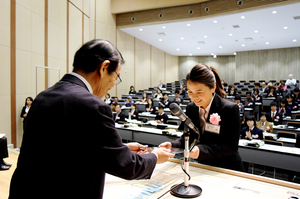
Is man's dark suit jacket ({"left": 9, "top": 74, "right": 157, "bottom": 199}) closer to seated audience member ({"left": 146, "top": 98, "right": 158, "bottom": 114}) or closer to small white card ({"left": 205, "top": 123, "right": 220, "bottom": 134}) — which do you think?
small white card ({"left": 205, "top": 123, "right": 220, "bottom": 134})

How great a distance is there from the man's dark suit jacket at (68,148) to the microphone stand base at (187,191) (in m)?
0.50

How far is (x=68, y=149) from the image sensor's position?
75 cm

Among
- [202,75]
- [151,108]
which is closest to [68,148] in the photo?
[202,75]

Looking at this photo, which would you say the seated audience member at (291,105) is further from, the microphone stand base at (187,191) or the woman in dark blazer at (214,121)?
the microphone stand base at (187,191)

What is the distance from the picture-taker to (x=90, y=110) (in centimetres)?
75

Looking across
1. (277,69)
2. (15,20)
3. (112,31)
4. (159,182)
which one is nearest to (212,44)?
(277,69)

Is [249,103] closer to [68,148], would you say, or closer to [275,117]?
[275,117]

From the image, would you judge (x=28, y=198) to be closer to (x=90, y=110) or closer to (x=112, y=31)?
(x=90, y=110)

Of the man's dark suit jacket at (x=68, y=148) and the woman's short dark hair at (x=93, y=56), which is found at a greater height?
the woman's short dark hair at (x=93, y=56)

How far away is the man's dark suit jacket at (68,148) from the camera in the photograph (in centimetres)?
75

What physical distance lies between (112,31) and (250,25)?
23.9 ft

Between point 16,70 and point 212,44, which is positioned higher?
point 212,44

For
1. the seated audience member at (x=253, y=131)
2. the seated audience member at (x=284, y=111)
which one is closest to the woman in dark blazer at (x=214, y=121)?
the seated audience member at (x=253, y=131)

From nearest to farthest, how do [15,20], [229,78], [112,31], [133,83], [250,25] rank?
[15,20] < [250,25] < [112,31] < [133,83] < [229,78]
